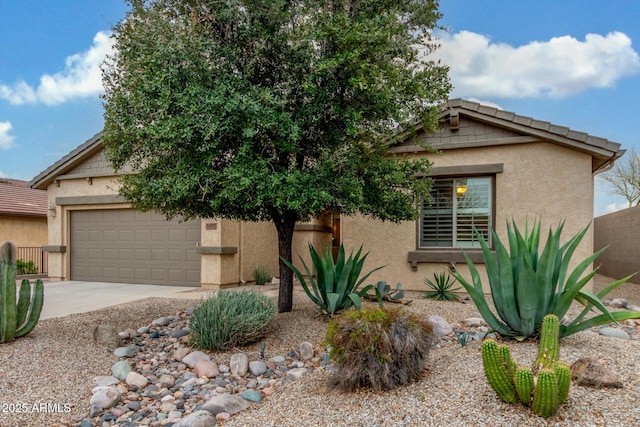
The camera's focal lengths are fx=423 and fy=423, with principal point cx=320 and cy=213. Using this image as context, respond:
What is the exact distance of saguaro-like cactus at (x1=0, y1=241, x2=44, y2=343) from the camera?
5.48m

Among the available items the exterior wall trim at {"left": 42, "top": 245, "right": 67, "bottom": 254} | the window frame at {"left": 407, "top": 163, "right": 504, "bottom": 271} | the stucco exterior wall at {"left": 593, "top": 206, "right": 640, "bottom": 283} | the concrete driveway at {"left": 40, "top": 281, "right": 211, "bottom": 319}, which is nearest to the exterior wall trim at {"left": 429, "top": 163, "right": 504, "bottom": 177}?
the window frame at {"left": 407, "top": 163, "right": 504, "bottom": 271}

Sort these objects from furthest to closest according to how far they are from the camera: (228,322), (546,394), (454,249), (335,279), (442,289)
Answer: (454,249) → (442,289) → (335,279) → (228,322) → (546,394)

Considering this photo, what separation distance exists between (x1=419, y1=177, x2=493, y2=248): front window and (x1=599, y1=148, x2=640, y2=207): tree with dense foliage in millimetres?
16153

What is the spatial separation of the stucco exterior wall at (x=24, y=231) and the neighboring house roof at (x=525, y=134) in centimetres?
1608

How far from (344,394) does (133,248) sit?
34.4 ft

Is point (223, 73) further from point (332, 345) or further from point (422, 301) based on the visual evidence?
point (422, 301)

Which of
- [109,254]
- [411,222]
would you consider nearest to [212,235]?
[109,254]

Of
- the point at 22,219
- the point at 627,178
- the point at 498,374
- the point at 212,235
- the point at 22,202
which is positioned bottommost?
the point at 498,374

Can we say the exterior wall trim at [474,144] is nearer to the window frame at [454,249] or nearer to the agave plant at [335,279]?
the window frame at [454,249]

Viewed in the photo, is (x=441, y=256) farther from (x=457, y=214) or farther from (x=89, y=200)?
(x=89, y=200)

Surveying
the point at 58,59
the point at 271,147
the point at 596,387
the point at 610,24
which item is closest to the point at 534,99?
the point at 610,24

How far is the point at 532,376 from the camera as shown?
295 cm

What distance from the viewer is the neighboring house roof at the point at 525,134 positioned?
844cm

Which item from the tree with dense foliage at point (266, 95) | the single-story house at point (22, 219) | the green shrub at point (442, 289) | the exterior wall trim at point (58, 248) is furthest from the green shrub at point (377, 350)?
the single-story house at point (22, 219)
